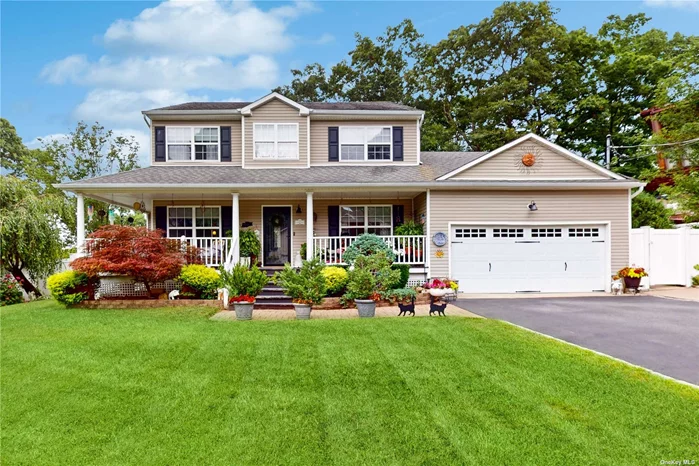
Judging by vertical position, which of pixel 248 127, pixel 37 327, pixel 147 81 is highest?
pixel 147 81

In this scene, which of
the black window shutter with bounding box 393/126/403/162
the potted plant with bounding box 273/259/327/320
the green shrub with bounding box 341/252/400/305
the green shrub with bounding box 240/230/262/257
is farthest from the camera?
the black window shutter with bounding box 393/126/403/162

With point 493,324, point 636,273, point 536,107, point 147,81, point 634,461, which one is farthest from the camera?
point 536,107

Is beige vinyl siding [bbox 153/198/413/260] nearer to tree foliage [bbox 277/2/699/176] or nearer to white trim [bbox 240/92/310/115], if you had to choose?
white trim [bbox 240/92/310/115]

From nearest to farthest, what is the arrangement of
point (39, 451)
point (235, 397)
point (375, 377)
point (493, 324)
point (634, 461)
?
point (634, 461)
point (39, 451)
point (235, 397)
point (375, 377)
point (493, 324)

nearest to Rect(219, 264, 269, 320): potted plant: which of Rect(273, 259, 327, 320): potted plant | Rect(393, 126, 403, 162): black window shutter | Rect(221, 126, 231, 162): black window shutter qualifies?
Rect(273, 259, 327, 320): potted plant

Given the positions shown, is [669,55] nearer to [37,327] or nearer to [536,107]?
[536,107]

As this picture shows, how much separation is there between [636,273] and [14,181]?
20.8m

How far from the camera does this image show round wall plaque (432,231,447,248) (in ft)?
39.2

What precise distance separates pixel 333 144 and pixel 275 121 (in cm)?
225

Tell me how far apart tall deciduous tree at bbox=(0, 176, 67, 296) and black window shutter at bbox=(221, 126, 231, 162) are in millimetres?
6273

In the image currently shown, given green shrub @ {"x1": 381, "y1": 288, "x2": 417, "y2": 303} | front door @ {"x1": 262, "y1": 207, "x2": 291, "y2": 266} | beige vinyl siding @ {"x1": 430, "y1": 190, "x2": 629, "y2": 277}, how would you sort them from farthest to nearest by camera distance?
front door @ {"x1": 262, "y1": 207, "x2": 291, "y2": 266} < beige vinyl siding @ {"x1": 430, "y1": 190, "x2": 629, "y2": 277} < green shrub @ {"x1": 381, "y1": 288, "x2": 417, "y2": 303}

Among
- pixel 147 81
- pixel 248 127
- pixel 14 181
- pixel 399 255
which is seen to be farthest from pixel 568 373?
pixel 147 81

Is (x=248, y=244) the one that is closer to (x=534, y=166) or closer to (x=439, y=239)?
(x=439, y=239)

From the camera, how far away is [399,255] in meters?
11.9
